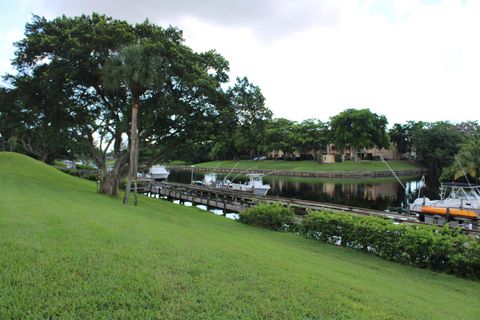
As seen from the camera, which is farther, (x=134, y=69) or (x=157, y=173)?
(x=157, y=173)

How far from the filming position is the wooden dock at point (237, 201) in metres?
21.0

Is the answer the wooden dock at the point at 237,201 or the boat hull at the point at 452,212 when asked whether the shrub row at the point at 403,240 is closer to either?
the wooden dock at the point at 237,201

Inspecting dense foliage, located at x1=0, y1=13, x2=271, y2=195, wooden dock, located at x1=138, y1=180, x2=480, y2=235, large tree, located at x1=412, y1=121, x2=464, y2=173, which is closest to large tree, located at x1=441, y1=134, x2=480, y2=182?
large tree, located at x1=412, y1=121, x2=464, y2=173

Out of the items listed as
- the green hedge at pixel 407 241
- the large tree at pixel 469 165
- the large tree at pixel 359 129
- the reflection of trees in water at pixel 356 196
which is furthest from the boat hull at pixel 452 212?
the large tree at pixel 359 129

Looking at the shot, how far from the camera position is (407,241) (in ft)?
40.4

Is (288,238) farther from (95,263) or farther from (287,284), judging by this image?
(95,263)

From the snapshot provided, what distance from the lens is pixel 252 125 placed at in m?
25.3

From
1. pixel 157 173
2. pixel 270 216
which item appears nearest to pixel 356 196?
pixel 270 216

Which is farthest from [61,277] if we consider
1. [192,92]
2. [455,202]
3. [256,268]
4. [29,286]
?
[455,202]

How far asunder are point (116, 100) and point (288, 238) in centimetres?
1541

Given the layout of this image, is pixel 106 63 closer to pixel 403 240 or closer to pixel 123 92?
pixel 123 92

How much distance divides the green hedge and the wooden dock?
385 centimetres

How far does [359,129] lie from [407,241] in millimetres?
71949

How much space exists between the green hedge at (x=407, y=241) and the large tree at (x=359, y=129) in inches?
2707
